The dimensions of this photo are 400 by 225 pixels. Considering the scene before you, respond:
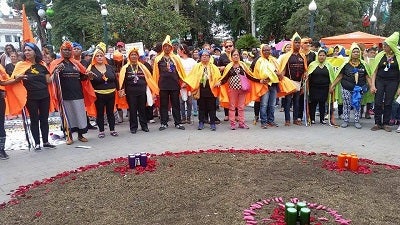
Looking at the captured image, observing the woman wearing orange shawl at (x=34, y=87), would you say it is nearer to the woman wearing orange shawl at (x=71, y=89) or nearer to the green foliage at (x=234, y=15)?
the woman wearing orange shawl at (x=71, y=89)

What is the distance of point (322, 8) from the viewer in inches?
1049

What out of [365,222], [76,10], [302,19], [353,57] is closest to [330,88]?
[353,57]

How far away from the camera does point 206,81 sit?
29.0 ft

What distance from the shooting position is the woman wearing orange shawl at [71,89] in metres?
7.83

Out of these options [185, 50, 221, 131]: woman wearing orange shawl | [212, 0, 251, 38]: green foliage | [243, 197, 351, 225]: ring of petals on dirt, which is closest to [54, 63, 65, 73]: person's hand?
[185, 50, 221, 131]: woman wearing orange shawl

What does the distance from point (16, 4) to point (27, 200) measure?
45266 millimetres

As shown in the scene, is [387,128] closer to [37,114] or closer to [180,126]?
[180,126]

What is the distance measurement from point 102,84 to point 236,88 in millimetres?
2932

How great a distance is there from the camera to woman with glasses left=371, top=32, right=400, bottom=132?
8547mm

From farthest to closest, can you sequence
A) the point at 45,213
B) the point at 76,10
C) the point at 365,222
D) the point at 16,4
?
the point at 16,4, the point at 76,10, the point at 45,213, the point at 365,222

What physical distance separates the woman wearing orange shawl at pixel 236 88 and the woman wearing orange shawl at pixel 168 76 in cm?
101

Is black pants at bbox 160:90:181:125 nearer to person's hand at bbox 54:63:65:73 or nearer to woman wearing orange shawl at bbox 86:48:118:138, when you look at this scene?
woman wearing orange shawl at bbox 86:48:118:138

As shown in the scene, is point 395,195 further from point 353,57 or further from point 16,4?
point 16,4

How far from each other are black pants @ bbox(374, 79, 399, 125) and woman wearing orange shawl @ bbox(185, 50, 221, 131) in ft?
11.8
